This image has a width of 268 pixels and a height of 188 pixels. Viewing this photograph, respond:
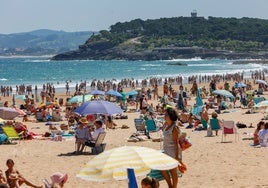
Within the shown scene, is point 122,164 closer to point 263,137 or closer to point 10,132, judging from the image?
point 263,137

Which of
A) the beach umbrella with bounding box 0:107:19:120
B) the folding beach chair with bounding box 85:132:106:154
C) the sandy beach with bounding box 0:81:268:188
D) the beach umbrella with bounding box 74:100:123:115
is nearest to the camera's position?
the sandy beach with bounding box 0:81:268:188

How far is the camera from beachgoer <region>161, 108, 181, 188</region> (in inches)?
335

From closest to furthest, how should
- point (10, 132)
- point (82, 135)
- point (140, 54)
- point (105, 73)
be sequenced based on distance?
point (82, 135), point (10, 132), point (105, 73), point (140, 54)

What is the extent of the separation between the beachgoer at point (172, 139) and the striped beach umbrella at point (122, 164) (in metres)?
1.55

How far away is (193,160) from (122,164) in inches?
257

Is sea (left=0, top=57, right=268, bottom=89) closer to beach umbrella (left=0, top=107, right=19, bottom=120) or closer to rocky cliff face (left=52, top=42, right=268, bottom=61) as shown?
beach umbrella (left=0, top=107, right=19, bottom=120)

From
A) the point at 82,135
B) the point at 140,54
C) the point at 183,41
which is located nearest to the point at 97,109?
the point at 82,135

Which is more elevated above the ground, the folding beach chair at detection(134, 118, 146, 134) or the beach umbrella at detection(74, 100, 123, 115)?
the beach umbrella at detection(74, 100, 123, 115)

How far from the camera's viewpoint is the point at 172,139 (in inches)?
347

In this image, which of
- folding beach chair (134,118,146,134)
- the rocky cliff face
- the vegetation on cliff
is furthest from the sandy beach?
the vegetation on cliff

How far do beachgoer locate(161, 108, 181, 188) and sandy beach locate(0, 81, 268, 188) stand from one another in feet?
5.54

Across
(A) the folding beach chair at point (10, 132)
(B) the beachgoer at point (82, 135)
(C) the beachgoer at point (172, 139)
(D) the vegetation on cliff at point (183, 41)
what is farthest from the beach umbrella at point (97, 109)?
(D) the vegetation on cliff at point (183, 41)

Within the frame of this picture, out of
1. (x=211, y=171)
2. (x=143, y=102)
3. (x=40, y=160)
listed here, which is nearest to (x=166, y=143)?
(x=211, y=171)

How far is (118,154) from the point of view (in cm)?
688
